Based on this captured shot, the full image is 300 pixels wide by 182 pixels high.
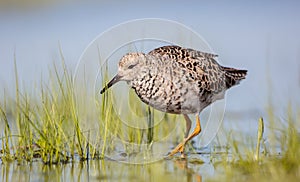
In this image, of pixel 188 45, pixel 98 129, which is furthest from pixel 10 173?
pixel 188 45

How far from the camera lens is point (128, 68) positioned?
7.53 meters

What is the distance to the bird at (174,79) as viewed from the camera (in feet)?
24.8

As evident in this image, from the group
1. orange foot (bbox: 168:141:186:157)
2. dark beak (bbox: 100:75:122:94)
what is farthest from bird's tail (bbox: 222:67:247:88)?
dark beak (bbox: 100:75:122:94)

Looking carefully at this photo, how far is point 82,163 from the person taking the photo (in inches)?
290

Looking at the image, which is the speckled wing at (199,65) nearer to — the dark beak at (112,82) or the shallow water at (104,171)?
the dark beak at (112,82)

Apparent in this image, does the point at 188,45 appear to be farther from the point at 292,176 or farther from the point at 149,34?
the point at 292,176

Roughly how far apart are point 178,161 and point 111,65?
1293 millimetres

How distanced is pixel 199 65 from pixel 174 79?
1.71ft

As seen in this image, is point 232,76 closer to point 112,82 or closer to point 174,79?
point 174,79

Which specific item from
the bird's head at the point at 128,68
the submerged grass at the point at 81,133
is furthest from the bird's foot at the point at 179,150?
the bird's head at the point at 128,68

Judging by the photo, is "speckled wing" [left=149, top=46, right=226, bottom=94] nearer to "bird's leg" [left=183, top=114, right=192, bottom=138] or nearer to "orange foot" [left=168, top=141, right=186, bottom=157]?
"bird's leg" [left=183, top=114, right=192, bottom=138]

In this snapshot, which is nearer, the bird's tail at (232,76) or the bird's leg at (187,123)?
the bird's leg at (187,123)

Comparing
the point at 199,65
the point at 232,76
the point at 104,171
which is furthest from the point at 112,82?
the point at 232,76

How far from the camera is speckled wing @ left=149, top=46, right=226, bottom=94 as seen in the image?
313 inches
